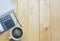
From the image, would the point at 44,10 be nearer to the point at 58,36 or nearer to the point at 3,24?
the point at 58,36

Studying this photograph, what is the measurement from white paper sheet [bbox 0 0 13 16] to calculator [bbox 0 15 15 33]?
42 mm

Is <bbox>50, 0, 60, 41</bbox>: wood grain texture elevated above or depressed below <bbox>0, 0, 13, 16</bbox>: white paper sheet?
below

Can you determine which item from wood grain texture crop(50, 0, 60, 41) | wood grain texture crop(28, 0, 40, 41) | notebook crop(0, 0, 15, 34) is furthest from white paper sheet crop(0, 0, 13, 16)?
wood grain texture crop(50, 0, 60, 41)

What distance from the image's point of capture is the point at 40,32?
43.9 inches

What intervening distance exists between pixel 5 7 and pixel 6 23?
13cm

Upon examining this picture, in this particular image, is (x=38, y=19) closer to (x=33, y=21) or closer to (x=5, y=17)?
(x=33, y=21)

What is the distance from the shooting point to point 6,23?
110cm

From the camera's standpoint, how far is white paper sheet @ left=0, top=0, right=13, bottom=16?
1121 millimetres

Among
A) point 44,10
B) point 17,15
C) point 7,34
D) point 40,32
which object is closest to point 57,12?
point 44,10

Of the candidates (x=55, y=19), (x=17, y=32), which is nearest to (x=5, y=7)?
(x=17, y=32)

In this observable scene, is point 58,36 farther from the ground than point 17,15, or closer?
closer

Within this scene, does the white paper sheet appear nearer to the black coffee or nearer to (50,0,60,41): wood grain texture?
the black coffee

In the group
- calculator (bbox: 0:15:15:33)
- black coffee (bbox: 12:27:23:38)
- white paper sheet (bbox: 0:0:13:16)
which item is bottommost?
black coffee (bbox: 12:27:23:38)

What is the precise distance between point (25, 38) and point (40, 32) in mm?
123
